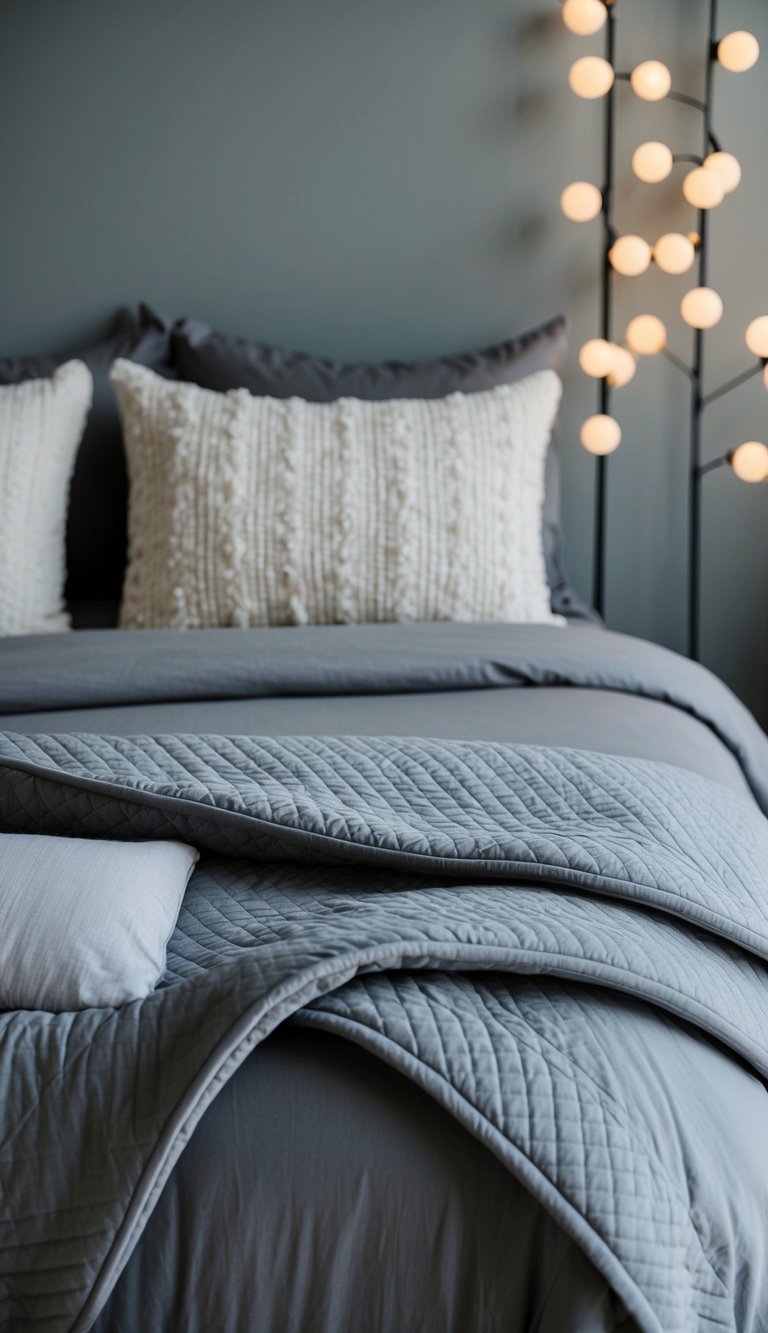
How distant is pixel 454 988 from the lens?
75cm

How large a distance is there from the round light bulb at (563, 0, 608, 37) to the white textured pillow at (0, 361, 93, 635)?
3.98 feet

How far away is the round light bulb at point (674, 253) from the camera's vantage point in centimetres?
223

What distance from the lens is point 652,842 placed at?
0.92 meters

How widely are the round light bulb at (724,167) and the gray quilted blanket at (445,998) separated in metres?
A: 1.73

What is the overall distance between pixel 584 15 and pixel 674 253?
0.52m

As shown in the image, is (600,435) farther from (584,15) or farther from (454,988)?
(454,988)

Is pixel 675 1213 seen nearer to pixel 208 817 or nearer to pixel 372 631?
pixel 208 817

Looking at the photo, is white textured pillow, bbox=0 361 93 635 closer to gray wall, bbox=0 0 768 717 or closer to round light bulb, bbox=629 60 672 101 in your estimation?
gray wall, bbox=0 0 768 717

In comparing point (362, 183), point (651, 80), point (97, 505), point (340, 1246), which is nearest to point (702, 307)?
point (651, 80)

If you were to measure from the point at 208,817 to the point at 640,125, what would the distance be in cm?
214

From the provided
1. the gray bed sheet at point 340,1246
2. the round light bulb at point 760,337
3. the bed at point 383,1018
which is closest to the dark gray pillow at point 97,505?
the bed at point 383,1018

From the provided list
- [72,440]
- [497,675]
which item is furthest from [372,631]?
[72,440]

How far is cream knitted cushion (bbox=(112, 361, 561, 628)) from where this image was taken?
183 centimetres

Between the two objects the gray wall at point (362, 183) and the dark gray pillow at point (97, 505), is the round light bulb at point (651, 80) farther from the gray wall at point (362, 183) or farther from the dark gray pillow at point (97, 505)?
the dark gray pillow at point (97, 505)
